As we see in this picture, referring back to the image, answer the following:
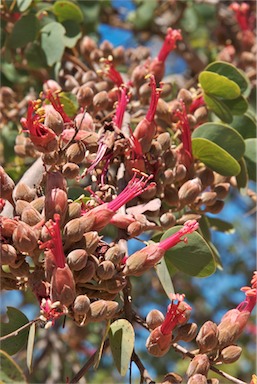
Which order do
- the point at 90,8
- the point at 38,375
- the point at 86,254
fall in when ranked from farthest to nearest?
the point at 38,375 < the point at 90,8 < the point at 86,254

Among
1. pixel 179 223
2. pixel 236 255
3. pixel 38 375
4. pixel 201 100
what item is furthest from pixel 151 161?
pixel 236 255

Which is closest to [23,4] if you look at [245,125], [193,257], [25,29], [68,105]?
[25,29]

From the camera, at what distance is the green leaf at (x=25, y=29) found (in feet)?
6.89

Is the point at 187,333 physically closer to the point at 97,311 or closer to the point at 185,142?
the point at 97,311

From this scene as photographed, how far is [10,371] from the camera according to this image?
118 cm

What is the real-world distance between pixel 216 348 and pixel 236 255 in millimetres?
3476

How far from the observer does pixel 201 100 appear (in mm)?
1919

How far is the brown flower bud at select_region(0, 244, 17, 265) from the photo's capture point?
4.18 ft

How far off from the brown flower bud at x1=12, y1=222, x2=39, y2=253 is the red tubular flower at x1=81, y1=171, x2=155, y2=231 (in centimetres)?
13

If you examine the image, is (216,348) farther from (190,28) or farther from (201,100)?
(190,28)

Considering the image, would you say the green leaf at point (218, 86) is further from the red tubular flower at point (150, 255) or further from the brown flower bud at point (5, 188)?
the brown flower bud at point (5, 188)

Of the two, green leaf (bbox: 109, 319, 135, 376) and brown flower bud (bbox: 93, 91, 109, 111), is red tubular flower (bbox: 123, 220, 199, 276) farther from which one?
brown flower bud (bbox: 93, 91, 109, 111)

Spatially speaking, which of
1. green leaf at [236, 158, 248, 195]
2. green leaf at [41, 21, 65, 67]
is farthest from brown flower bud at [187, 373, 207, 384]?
green leaf at [41, 21, 65, 67]

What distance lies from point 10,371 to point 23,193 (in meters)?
0.36
